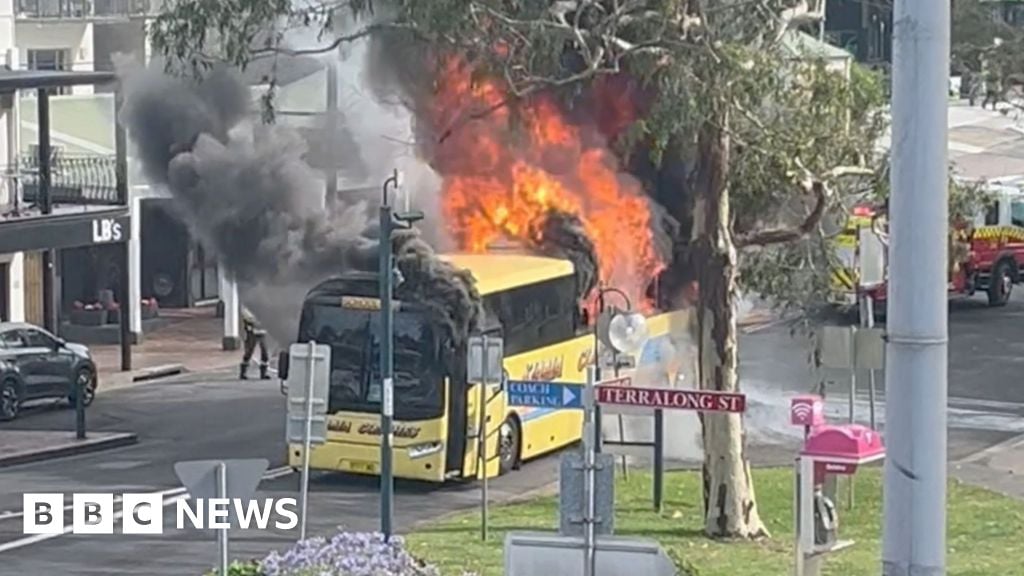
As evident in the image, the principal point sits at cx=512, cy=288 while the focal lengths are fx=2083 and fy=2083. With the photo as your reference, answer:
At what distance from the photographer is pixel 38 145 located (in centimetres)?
3528

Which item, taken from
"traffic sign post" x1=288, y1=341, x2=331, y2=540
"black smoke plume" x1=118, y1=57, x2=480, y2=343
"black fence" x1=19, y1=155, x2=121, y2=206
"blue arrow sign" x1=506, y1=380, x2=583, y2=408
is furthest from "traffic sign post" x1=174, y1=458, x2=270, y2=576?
"black fence" x1=19, y1=155, x2=121, y2=206

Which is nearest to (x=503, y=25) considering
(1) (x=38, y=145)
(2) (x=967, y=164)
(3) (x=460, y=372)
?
(3) (x=460, y=372)

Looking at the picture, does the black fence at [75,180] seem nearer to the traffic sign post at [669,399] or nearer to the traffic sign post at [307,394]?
the traffic sign post at [307,394]

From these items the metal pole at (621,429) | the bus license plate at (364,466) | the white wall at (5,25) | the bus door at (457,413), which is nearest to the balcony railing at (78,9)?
the white wall at (5,25)

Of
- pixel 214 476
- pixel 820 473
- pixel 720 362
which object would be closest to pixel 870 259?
pixel 720 362

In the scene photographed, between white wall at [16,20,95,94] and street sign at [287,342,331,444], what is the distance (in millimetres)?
22845

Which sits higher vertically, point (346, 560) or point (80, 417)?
point (346, 560)

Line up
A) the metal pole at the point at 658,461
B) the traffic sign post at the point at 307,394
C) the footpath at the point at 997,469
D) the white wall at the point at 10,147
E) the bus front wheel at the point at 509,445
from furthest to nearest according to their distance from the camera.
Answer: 1. the white wall at the point at 10,147
2. the bus front wheel at the point at 509,445
3. the footpath at the point at 997,469
4. the metal pole at the point at 658,461
5. the traffic sign post at the point at 307,394

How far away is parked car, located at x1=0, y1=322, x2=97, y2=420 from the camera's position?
31328mm

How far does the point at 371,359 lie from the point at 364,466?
51.3 inches

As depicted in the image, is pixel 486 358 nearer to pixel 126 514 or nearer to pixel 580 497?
pixel 126 514

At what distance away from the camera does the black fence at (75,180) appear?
3603cm

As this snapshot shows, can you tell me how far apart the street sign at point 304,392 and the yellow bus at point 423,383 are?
19.7 feet

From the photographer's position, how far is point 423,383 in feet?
82.1
